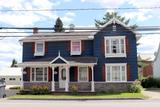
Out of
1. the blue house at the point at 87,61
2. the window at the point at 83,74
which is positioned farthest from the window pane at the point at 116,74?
the window at the point at 83,74

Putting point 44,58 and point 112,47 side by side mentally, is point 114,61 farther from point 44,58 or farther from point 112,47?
point 44,58

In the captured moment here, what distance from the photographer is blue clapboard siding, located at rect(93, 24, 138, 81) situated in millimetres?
39156

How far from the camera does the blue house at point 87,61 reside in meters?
38.9

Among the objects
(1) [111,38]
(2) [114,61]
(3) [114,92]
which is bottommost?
(3) [114,92]

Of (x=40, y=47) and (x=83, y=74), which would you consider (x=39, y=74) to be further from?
(x=83, y=74)

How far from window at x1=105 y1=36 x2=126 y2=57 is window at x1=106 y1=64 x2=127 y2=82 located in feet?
4.04

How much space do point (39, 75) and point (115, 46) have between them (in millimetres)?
9383

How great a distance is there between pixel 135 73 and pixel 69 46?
8.32m

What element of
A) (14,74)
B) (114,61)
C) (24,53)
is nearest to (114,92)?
(114,61)

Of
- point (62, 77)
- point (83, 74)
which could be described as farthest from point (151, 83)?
point (62, 77)

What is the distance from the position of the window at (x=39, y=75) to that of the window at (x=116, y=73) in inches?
284

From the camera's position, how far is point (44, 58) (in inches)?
1624

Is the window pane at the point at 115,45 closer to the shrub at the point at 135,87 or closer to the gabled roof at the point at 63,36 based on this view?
the gabled roof at the point at 63,36

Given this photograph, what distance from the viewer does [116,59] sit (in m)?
39.5
